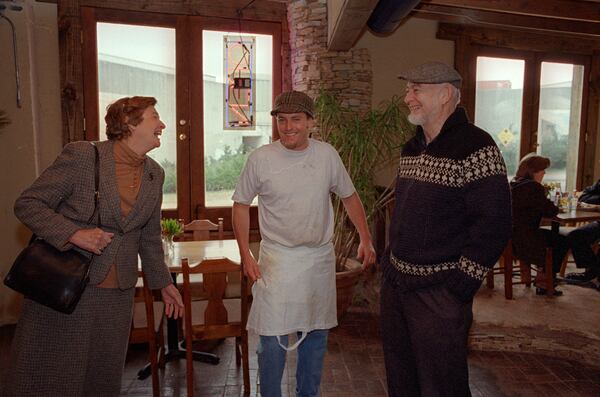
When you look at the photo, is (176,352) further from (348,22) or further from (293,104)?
(348,22)

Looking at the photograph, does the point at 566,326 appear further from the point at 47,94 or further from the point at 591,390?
the point at 47,94

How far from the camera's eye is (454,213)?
2053mm

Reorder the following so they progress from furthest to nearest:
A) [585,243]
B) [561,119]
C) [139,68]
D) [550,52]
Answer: [561,119] < [550,52] < [585,243] < [139,68]

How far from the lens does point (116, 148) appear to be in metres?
2.16

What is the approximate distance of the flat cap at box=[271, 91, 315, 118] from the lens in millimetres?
2518

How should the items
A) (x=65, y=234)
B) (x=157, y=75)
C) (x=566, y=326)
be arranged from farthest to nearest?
(x=157, y=75) < (x=566, y=326) < (x=65, y=234)

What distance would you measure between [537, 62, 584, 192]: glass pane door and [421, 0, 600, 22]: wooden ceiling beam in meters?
1.49

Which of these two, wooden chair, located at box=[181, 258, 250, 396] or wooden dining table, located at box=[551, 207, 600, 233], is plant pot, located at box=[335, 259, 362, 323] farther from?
wooden dining table, located at box=[551, 207, 600, 233]

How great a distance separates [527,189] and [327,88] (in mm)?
2077

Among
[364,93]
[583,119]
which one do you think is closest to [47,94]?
[364,93]

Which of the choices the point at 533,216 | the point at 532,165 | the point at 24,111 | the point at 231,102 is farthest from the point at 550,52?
the point at 24,111

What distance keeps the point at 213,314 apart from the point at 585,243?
3.82m

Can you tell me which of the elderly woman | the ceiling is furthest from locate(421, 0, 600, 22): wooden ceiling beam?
the elderly woman

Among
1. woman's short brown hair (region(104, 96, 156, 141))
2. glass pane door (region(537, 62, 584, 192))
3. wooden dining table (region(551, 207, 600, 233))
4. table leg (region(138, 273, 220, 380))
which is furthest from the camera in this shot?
glass pane door (region(537, 62, 584, 192))
